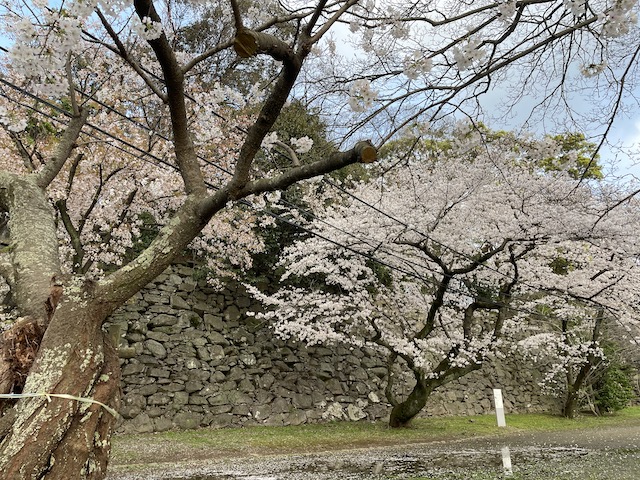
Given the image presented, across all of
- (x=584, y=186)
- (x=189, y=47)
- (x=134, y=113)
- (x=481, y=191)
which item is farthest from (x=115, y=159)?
(x=584, y=186)

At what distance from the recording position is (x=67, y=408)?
2385mm

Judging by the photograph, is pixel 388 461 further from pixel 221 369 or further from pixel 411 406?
pixel 221 369

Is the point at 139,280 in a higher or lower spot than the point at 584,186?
lower

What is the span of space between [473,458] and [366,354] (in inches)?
212

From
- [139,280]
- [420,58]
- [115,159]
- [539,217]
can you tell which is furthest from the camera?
[539,217]

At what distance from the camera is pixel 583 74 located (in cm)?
351

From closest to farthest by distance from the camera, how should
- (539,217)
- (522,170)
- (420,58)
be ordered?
(420,58)
(539,217)
(522,170)

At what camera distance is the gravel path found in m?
5.08

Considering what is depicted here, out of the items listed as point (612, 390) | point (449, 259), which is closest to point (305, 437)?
point (449, 259)

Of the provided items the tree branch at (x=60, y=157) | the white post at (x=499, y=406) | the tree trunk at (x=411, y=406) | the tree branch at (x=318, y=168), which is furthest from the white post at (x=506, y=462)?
the tree branch at (x=60, y=157)

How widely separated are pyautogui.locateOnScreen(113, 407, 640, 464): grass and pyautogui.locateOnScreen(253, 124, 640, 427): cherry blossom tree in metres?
0.80

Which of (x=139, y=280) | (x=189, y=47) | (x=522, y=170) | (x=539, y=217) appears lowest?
(x=139, y=280)

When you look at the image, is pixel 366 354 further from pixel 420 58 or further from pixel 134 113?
pixel 420 58

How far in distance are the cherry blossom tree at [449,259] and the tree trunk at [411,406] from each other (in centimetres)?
2
